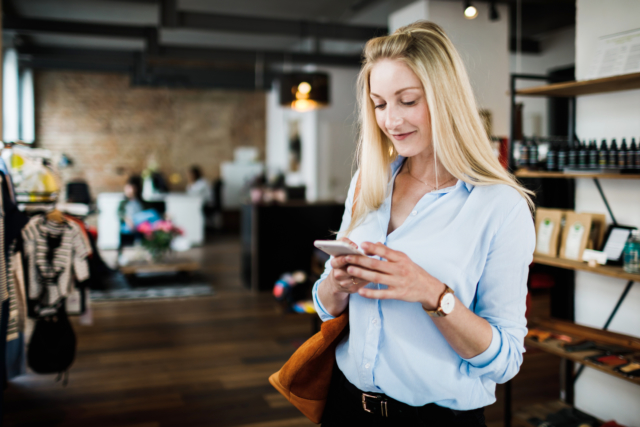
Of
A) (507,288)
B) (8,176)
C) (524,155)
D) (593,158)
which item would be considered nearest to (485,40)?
(524,155)

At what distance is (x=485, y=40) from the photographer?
5352mm

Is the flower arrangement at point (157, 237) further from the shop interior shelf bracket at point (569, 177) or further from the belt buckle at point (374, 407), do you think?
the belt buckle at point (374, 407)

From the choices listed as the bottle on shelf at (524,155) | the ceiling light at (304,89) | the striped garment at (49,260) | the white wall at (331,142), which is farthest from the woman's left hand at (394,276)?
the white wall at (331,142)

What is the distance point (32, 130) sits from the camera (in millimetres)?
10852

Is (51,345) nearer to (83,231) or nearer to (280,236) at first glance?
(83,231)

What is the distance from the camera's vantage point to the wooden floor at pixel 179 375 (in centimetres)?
305

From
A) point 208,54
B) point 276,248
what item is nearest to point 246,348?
point 276,248

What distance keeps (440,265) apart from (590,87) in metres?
1.87

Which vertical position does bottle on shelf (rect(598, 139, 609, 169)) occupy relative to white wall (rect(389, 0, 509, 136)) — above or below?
below

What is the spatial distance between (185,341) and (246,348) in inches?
22.6

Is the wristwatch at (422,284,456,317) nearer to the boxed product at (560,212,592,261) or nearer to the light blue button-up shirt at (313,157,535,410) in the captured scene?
the light blue button-up shirt at (313,157,535,410)

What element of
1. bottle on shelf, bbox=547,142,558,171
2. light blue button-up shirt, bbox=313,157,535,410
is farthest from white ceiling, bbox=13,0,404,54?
light blue button-up shirt, bbox=313,157,535,410

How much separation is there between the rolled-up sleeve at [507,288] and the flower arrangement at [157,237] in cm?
589

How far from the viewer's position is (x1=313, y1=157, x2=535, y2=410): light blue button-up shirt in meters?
1.07
